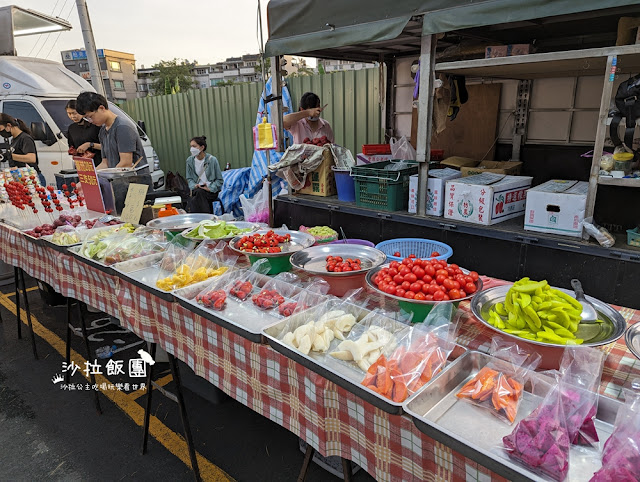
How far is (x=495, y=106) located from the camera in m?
5.54

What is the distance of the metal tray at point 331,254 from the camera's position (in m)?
2.54

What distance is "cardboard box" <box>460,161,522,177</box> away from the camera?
4578mm

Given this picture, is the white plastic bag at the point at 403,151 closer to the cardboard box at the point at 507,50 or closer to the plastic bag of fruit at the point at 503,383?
the cardboard box at the point at 507,50

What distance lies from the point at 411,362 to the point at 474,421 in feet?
0.94

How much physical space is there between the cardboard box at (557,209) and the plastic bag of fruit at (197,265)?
8.31ft

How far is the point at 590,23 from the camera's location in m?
4.38

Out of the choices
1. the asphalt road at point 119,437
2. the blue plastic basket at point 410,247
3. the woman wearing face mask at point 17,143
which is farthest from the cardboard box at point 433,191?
the woman wearing face mask at point 17,143

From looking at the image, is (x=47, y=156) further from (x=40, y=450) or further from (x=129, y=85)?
(x=129, y=85)

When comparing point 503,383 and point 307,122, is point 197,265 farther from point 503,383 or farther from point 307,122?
point 307,122

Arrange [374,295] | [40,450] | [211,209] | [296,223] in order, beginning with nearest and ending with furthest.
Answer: [374,295], [40,450], [296,223], [211,209]

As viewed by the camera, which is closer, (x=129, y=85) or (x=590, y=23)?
(x=590, y=23)

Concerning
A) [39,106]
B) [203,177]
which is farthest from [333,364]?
[39,106]

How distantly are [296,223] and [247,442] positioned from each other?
3022 mm

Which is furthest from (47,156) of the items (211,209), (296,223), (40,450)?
(40,450)
